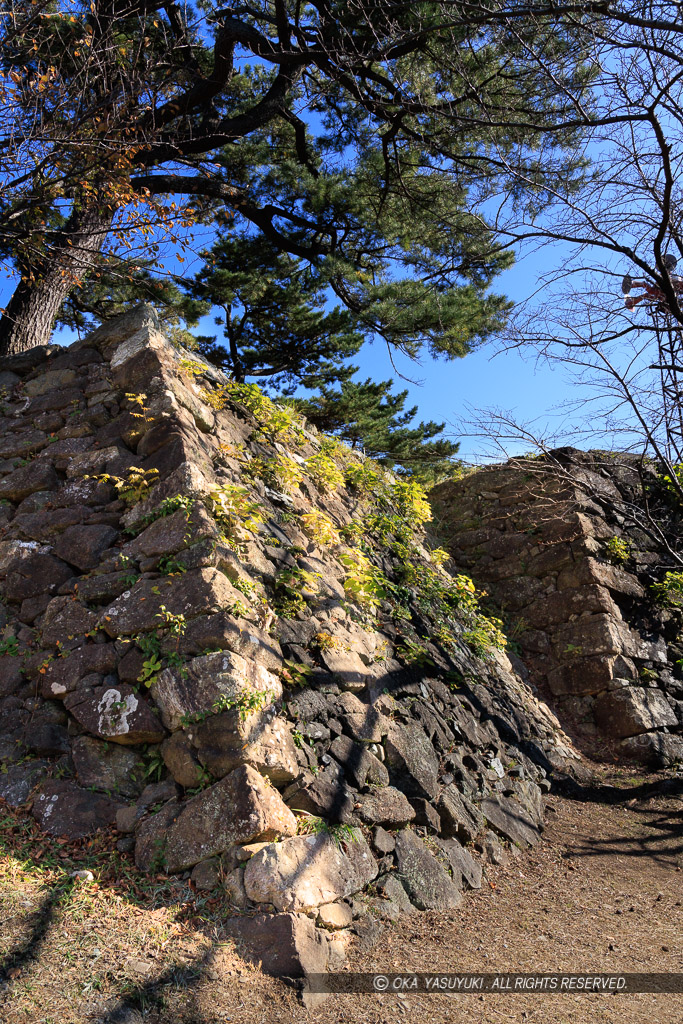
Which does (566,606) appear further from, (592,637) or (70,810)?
(70,810)

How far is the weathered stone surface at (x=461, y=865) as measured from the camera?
403 centimetres

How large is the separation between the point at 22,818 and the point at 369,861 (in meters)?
1.80

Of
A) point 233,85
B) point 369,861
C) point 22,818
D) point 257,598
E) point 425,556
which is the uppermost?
point 233,85

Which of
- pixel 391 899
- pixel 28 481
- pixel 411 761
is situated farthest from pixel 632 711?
pixel 28 481

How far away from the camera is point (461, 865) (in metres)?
4.11

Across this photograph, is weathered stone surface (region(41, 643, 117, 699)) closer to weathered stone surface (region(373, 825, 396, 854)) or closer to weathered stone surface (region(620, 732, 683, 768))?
weathered stone surface (region(373, 825, 396, 854))

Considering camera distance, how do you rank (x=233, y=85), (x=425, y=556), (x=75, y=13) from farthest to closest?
(x=233, y=85) → (x=425, y=556) → (x=75, y=13)

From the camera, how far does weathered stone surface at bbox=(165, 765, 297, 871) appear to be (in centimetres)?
311

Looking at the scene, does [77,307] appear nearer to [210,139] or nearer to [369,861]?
[210,139]

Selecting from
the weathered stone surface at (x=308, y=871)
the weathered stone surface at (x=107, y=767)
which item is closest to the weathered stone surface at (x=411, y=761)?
the weathered stone surface at (x=308, y=871)

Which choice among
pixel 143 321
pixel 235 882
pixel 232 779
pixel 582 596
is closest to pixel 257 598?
pixel 232 779

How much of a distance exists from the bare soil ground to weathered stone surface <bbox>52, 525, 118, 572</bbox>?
1.54 meters

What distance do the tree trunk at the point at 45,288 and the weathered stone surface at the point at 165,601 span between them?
414 cm

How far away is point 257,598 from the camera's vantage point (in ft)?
13.3
